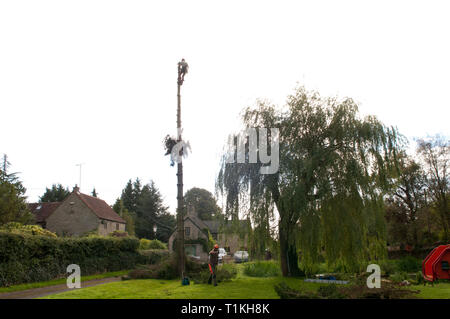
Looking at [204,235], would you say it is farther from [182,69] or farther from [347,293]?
[347,293]

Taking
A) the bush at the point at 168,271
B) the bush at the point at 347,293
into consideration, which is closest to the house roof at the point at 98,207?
the bush at the point at 168,271

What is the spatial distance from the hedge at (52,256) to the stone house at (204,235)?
5211 mm

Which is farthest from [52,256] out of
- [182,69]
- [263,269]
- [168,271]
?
[182,69]

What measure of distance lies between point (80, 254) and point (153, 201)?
48662 millimetres

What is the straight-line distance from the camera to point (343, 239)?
1426cm

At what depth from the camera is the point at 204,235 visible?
49406 mm

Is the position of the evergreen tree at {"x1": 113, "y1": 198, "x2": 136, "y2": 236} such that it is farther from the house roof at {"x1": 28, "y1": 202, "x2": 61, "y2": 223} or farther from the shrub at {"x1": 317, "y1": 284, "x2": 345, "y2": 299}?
the shrub at {"x1": 317, "y1": 284, "x2": 345, "y2": 299}

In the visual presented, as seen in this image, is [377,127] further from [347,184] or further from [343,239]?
[343,239]

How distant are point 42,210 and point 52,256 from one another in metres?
29.1

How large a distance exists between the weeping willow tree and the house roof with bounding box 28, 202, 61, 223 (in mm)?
34208

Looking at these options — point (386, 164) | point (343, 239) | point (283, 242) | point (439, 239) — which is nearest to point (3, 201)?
point (283, 242)

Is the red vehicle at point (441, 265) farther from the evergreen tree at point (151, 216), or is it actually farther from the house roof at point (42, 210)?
the evergreen tree at point (151, 216)

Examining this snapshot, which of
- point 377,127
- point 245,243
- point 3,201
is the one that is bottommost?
point 245,243

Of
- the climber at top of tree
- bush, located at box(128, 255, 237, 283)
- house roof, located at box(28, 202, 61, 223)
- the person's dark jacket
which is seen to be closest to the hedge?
bush, located at box(128, 255, 237, 283)
